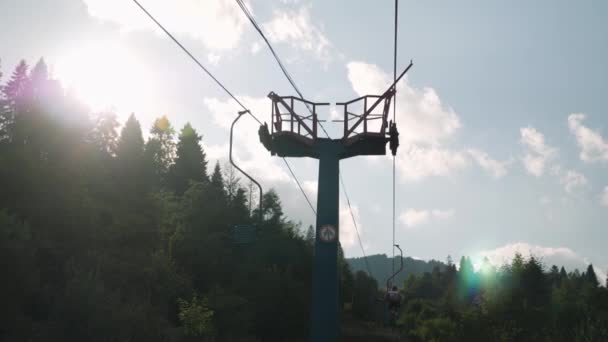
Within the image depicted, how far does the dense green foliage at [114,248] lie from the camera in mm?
25438

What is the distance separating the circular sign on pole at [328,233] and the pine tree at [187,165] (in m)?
61.2

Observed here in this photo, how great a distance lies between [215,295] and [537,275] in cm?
6140

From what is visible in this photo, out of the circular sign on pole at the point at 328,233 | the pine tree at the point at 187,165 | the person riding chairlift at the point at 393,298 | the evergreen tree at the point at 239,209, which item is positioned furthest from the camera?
the pine tree at the point at 187,165

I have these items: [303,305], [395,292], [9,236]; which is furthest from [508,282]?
[9,236]

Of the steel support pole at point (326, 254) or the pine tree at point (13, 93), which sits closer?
the steel support pole at point (326, 254)

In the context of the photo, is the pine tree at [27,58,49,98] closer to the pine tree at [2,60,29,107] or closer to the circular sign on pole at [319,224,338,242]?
the pine tree at [2,60,29,107]

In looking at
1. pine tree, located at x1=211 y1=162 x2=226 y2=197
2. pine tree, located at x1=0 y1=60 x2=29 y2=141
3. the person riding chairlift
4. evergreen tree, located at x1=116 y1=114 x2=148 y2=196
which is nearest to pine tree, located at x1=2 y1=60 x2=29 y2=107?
pine tree, located at x1=0 y1=60 x2=29 y2=141

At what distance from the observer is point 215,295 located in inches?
1406

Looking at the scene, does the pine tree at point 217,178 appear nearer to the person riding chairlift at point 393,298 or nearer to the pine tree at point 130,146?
the pine tree at point 130,146

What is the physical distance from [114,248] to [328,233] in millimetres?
32058

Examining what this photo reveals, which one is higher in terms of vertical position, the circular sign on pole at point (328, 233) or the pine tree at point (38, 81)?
the pine tree at point (38, 81)

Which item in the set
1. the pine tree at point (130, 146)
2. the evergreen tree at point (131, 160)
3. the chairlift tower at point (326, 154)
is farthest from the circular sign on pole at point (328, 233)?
the pine tree at point (130, 146)

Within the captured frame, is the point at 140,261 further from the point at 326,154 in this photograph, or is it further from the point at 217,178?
the point at 217,178

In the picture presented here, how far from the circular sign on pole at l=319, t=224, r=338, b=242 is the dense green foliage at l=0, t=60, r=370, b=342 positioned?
287 centimetres
